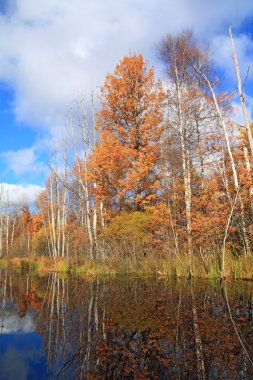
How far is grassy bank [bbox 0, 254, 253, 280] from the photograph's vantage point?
32.7 ft

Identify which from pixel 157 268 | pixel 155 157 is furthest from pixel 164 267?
pixel 155 157

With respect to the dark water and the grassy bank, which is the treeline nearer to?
the grassy bank

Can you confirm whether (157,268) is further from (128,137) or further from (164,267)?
(128,137)

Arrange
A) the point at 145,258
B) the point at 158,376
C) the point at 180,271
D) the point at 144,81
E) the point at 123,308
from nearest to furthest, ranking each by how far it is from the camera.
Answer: the point at 158,376 < the point at 123,308 < the point at 180,271 < the point at 145,258 < the point at 144,81

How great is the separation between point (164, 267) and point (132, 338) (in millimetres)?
7988

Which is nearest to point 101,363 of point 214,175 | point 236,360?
point 236,360

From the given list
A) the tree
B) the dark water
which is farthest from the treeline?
the dark water

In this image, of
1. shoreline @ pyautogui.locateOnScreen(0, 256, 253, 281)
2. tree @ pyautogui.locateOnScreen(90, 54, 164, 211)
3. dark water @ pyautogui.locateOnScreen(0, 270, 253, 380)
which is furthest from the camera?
tree @ pyautogui.locateOnScreen(90, 54, 164, 211)

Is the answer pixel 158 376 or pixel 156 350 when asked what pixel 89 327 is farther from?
pixel 158 376

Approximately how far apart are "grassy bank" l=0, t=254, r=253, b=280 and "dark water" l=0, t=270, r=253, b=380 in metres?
2.61

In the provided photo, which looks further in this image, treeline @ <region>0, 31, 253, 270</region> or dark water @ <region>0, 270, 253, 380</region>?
treeline @ <region>0, 31, 253, 270</region>

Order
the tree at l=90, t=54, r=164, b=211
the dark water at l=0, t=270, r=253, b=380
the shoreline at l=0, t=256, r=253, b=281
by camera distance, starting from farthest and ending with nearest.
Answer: the tree at l=90, t=54, r=164, b=211
the shoreline at l=0, t=256, r=253, b=281
the dark water at l=0, t=270, r=253, b=380

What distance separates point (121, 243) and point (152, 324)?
9.22 meters

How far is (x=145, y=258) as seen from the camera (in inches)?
530
